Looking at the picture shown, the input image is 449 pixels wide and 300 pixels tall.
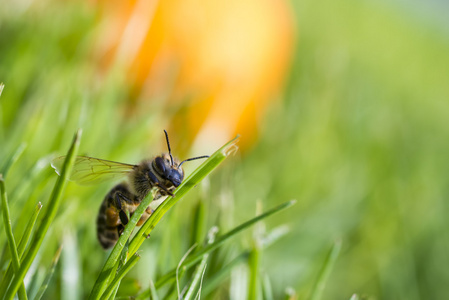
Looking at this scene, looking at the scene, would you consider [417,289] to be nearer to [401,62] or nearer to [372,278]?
[372,278]

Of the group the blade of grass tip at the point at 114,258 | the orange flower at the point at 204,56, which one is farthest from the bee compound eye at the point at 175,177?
the orange flower at the point at 204,56

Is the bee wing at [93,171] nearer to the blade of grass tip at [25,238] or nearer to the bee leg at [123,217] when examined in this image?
the bee leg at [123,217]

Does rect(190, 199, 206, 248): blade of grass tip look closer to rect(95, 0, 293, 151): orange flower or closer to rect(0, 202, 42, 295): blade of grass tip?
rect(0, 202, 42, 295): blade of grass tip

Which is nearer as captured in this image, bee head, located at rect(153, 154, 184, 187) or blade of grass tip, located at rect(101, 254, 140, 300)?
blade of grass tip, located at rect(101, 254, 140, 300)

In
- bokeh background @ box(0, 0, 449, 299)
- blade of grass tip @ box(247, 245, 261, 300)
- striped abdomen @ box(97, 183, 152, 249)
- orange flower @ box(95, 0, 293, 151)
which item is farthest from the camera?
orange flower @ box(95, 0, 293, 151)

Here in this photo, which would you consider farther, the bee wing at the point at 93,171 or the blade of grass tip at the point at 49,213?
the bee wing at the point at 93,171

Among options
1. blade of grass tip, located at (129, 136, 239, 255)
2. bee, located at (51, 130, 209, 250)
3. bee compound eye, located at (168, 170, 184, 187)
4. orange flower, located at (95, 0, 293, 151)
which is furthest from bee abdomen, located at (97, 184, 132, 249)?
orange flower, located at (95, 0, 293, 151)
